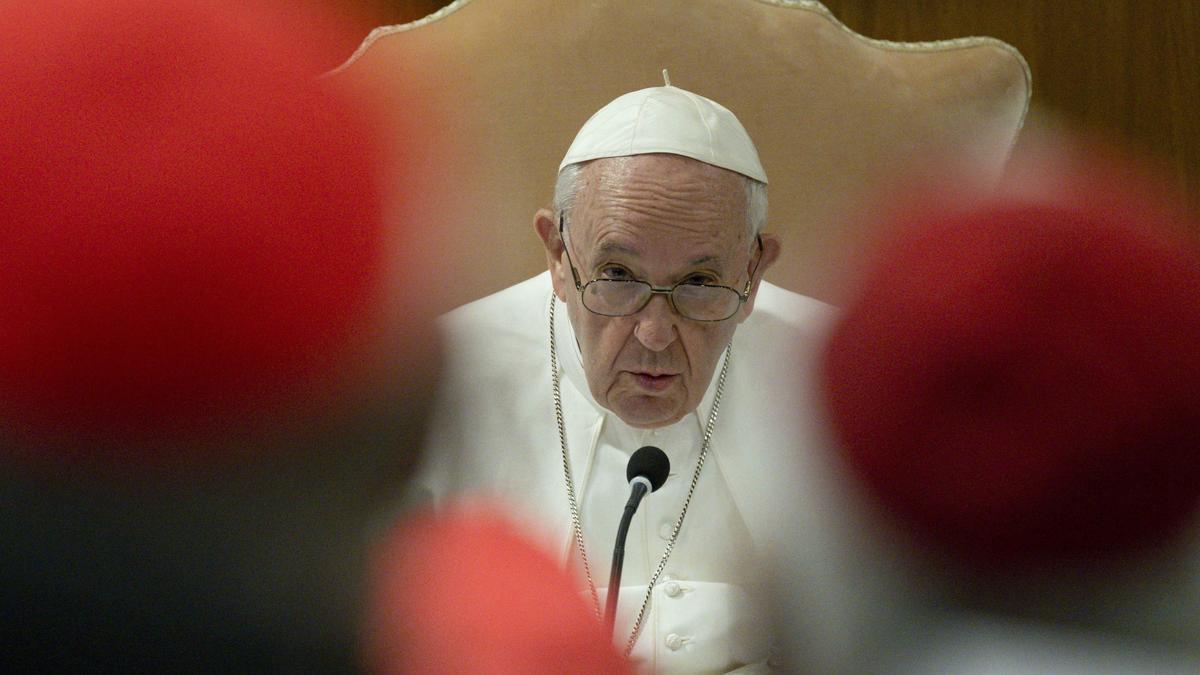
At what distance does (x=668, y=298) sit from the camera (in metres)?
1.61

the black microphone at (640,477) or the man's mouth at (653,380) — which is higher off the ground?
the black microphone at (640,477)

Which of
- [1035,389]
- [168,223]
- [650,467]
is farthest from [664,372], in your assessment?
[168,223]

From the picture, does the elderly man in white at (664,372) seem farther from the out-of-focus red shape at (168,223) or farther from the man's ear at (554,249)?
the out-of-focus red shape at (168,223)

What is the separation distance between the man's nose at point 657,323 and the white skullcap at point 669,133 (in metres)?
0.22

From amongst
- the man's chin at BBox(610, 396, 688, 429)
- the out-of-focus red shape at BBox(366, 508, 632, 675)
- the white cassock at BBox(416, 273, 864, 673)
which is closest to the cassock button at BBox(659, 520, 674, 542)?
the white cassock at BBox(416, 273, 864, 673)

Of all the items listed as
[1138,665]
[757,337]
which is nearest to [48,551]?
[1138,665]

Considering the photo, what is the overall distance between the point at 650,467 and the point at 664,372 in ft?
1.37

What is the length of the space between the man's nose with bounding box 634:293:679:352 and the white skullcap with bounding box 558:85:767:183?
22 cm

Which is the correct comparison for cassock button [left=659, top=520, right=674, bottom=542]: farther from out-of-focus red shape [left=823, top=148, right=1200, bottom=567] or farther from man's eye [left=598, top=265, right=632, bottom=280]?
out-of-focus red shape [left=823, top=148, right=1200, bottom=567]

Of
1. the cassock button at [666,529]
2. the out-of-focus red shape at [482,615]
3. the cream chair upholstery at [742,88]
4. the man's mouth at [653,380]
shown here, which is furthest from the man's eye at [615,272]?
the out-of-focus red shape at [482,615]

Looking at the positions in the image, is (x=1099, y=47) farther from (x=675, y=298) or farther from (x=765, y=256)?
(x=675, y=298)

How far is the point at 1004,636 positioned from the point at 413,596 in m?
0.30

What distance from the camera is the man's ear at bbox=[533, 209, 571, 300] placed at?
1.76 metres

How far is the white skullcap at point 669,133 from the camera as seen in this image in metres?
1.68
